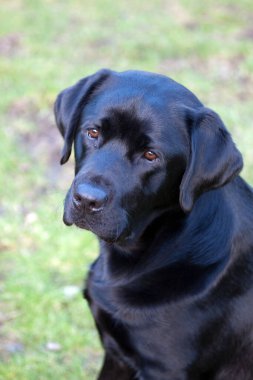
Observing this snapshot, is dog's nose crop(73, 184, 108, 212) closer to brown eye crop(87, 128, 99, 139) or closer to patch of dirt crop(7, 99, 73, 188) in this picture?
brown eye crop(87, 128, 99, 139)

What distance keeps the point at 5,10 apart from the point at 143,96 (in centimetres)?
625

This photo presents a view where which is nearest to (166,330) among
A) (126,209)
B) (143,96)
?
(126,209)

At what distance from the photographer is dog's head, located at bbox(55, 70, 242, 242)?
2537 millimetres

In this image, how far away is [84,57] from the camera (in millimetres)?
7059

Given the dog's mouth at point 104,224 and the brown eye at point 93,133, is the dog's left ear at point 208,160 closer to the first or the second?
the dog's mouth at point 104,224

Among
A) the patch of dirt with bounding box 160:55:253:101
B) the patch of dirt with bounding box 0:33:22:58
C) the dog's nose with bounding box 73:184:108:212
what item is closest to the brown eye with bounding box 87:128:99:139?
the dog's nose with bounding box 73:184:108:212

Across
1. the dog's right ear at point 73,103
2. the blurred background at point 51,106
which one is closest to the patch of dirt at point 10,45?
the blurred background at point 51,106

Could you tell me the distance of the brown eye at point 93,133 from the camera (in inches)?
105

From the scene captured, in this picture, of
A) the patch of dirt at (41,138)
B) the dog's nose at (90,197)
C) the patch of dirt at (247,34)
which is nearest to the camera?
the dog's nose at (90,197)

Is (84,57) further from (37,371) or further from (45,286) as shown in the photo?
(37,371)

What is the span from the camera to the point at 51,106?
19.4 ft

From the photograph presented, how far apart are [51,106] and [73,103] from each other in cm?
315

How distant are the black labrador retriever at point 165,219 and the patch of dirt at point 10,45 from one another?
14.9ft

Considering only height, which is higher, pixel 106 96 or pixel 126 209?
pixel 106 96
